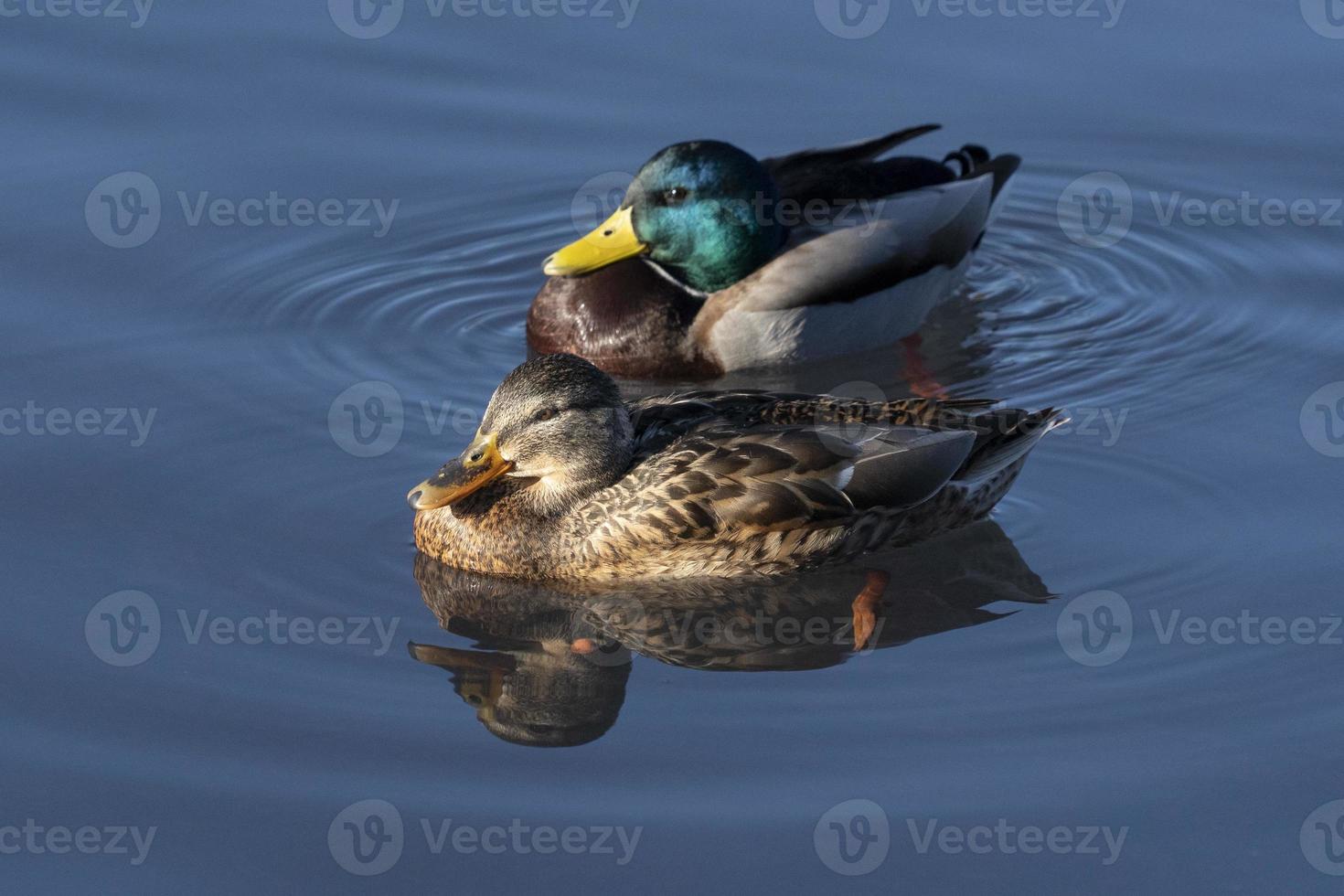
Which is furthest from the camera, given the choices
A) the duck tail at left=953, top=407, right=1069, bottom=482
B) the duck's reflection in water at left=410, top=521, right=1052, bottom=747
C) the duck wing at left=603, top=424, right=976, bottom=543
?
the duck tail at left=953, top=407, right=1069, bottom=482

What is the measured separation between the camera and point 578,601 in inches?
292

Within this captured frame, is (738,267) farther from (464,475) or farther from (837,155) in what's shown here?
(464,475)

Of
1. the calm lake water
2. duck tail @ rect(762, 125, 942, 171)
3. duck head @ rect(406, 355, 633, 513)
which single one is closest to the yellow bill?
the calm lake water

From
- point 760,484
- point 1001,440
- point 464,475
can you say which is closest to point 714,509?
point 760,484

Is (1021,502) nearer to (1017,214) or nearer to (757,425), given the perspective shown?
(757,425)

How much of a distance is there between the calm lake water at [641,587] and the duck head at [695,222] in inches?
23.5

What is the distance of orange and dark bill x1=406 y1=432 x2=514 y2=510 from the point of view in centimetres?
739

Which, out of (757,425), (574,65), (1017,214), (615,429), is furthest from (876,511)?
(574,65)

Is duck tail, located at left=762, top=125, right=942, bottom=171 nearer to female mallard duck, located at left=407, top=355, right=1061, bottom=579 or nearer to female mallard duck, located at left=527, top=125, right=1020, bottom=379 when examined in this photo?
female mallard duck, located at left=527, top=125, right=1020, bottom=379

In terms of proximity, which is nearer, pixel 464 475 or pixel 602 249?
pixel 464 475

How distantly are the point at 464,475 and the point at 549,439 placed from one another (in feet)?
1.10

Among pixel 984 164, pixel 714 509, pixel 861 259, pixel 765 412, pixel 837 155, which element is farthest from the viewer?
pixel 984 164

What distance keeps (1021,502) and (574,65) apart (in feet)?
15.5

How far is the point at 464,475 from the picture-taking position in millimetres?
7430
